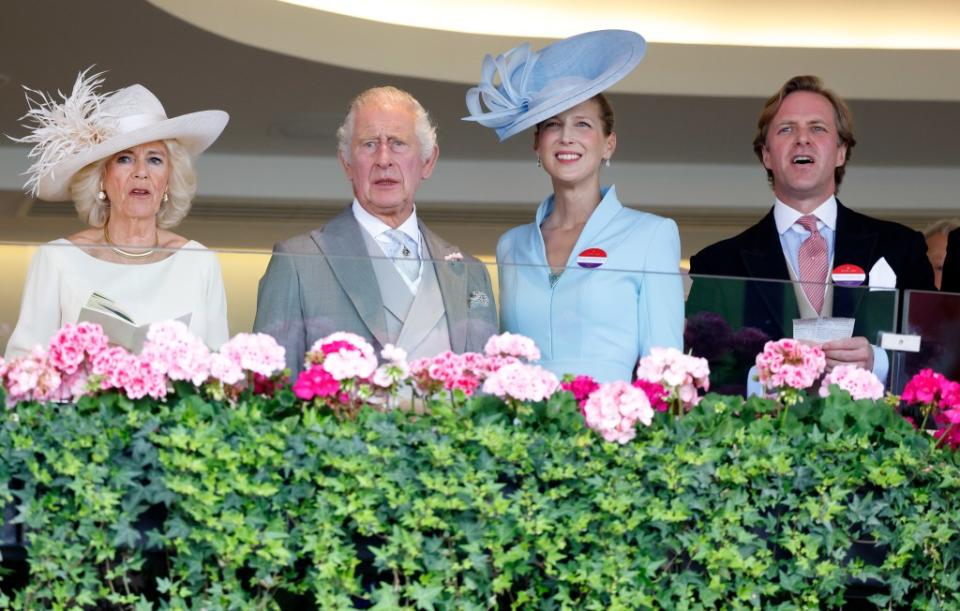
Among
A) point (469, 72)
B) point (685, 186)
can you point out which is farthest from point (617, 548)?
point (685, 186)

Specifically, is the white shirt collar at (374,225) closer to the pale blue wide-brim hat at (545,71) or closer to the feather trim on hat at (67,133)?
the pale blue wide-brim hat at (545,71)

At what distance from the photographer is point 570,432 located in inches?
104

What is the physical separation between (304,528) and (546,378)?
0.53 meters

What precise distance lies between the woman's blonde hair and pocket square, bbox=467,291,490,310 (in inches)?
38.4

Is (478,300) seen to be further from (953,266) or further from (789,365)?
(953,266)

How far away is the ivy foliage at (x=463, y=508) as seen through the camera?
2.51 meters

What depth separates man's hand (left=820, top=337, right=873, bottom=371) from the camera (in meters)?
3.00

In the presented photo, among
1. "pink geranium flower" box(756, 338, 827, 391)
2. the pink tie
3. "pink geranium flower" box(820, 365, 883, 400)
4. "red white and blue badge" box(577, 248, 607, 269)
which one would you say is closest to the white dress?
"red white and blue badge" box(577, 248, 607, 269)

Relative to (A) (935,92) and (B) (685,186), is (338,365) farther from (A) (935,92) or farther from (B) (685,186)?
(B) (685,186)

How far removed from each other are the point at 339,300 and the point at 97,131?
3.57ft

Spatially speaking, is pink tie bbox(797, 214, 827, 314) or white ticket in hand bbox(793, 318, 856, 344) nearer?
white ticket in hand bbox(793, 318, 856, 344)

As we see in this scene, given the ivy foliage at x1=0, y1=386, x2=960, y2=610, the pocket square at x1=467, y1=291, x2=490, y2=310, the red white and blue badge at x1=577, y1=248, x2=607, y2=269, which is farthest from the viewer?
the red white and blue badge at x1=577, y1=248, x2=607, y2=269

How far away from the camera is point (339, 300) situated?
9.59 feet

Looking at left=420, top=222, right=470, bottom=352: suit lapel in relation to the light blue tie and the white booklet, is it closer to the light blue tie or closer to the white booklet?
the light blue tie
